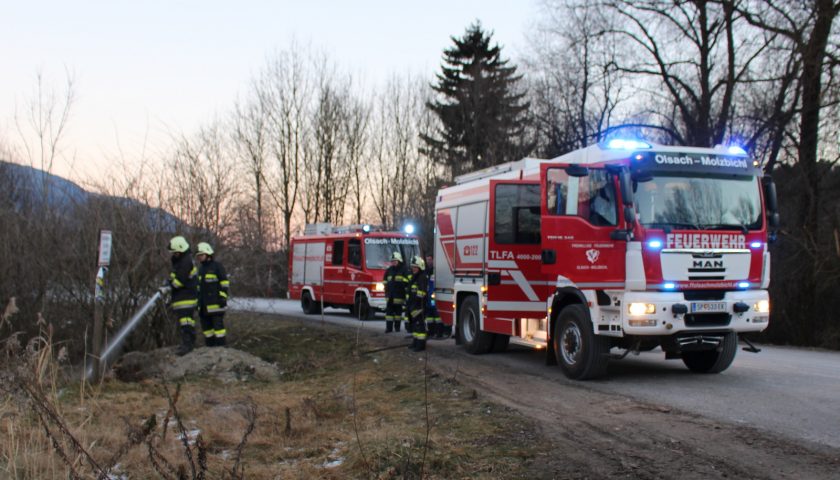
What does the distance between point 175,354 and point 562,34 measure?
18.0 m

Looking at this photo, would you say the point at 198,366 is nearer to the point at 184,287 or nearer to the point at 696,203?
the point at 184,287

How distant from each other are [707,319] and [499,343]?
4.57 m

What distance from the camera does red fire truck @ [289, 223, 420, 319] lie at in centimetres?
2030

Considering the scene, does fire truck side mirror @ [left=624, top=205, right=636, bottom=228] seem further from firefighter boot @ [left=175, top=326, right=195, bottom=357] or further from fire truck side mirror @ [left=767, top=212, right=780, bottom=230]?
firefighter boot @ [left=175, top=326, right=195, bottom=357]

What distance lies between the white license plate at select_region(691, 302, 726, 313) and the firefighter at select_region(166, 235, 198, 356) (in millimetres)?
7351

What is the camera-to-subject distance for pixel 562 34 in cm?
2447

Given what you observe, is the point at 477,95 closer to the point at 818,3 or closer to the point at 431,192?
the point at 431,192

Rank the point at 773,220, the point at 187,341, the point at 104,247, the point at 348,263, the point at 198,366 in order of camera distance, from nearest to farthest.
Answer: the point at 773,220 < the point at 104,247 < the point at 198,366 < the point at 187,341 < the point at 348,263

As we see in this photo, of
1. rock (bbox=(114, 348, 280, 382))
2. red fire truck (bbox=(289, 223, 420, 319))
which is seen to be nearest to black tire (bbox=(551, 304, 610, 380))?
rock (bbox=(114, 348, 280, 382))

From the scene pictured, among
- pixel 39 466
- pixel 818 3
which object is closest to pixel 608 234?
pixel 39 466

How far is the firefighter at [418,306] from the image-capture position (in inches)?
501

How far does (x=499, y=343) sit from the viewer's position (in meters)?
12.6

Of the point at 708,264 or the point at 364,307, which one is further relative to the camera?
the point at 364,307

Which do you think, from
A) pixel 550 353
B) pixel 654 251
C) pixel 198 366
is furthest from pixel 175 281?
pixel 654 251
